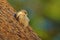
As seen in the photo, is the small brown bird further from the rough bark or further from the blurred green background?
the blurred green background

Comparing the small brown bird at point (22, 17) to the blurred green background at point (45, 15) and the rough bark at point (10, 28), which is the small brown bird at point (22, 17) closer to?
the rough bark at point (10, 28)

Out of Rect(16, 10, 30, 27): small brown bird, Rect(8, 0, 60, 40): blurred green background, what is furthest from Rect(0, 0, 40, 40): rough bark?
Rect(8, 0, 60, 40): blurred green background

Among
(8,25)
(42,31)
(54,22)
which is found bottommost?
(8,25)

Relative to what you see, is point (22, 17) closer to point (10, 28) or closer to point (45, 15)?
point (10, 28)

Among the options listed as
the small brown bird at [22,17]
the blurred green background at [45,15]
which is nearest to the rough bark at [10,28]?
the small brown bird at [22,17]

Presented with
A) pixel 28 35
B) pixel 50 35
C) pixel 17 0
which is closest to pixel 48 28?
pixel 50 35

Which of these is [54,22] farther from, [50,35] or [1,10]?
[1,10]
